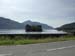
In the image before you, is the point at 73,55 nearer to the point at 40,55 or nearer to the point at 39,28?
the point at 40,55

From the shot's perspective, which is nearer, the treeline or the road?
the road

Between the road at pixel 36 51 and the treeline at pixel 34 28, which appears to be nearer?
the road at pixel 36 51

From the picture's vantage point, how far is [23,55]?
10.2 metres

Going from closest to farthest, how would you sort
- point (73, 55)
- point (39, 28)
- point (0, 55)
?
1. point (0, 55)
2. point (73, 55)
3. point (39, 28)

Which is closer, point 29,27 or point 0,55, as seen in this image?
point 0,55

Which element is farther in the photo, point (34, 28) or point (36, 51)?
point (34, 28)

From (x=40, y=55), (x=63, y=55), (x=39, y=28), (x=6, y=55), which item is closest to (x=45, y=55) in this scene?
(x=40, y=55)

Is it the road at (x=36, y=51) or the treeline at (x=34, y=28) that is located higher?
the treeline at (x=34, y=28)

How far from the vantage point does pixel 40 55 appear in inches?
407

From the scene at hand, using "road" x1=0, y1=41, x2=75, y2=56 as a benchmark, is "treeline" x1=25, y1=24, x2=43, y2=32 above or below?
above

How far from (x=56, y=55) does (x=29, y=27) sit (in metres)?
91.9

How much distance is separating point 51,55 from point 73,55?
1165mm

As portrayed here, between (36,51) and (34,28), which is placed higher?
(34,28)

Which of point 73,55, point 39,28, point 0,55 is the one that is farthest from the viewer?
point 39,28
